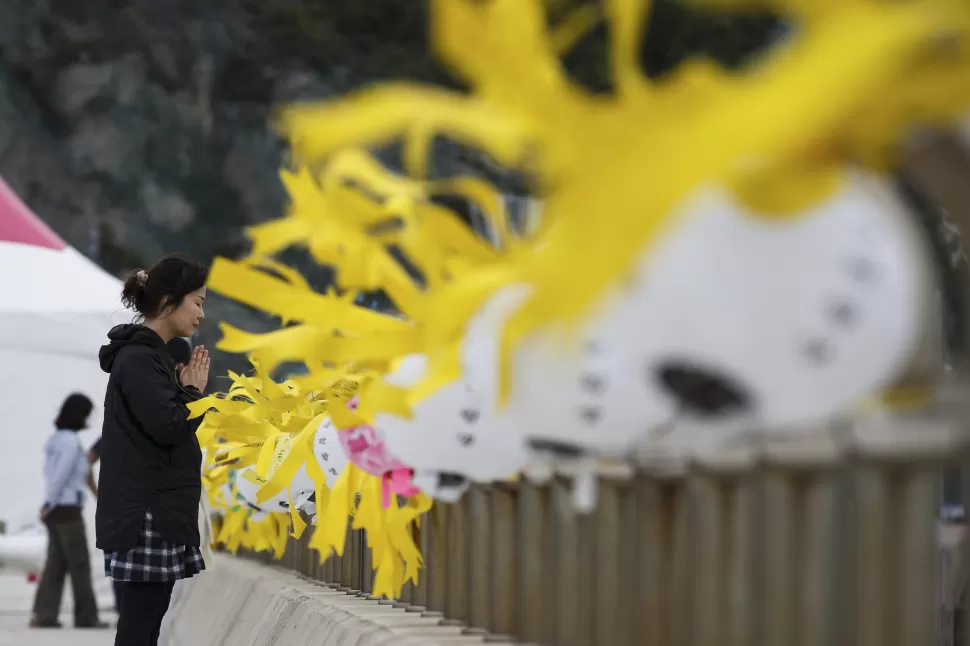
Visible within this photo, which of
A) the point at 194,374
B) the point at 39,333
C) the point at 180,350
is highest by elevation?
the point at 39,333

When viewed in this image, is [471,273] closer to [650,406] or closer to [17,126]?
[650,406]

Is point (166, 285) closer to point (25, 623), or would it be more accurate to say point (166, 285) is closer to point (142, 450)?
point (142, 450)

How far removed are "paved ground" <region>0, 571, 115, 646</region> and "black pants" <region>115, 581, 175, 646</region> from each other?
4.85 m

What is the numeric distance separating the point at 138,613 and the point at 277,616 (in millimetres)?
693

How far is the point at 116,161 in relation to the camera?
109ft

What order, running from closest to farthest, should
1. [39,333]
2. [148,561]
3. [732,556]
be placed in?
1. [732,556]
2. [148,561]
3. [39,333]

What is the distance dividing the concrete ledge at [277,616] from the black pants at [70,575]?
2605 mm

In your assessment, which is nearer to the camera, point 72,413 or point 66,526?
point 66,526

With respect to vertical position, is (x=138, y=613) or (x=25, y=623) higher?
(x=138, y=613)

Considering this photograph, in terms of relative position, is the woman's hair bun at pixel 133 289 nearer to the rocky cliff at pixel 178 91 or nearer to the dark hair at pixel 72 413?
the dark hair at pixel 72 413

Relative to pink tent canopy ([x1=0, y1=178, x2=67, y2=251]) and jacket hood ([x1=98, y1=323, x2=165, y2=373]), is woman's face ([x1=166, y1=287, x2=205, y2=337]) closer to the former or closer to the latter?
jacket hood ([x1=98, y1=323, x2=165, y2=373])

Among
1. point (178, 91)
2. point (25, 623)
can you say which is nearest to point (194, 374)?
point (25, 623)

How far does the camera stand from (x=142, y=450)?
4.14 m

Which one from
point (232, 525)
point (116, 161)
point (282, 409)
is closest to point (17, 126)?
point (116, 161)
